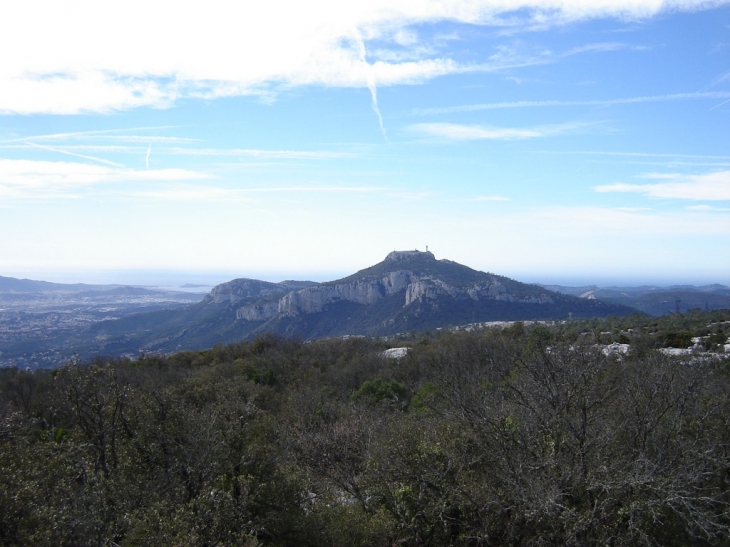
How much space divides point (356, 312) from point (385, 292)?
29.7 ft

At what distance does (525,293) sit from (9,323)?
12750 centimetres

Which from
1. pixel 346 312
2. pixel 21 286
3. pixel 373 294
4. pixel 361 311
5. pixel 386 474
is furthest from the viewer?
pixel 21 286

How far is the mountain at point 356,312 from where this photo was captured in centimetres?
10119

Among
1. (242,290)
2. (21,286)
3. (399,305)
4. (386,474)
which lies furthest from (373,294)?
(21,286)

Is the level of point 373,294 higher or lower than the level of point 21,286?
lower

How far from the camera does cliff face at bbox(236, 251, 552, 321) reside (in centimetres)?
11006

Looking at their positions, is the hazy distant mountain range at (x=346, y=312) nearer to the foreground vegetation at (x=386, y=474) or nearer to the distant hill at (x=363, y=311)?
the distant hill at (x=363, y=311)

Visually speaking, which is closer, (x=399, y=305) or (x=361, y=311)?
(x=399, y=305)

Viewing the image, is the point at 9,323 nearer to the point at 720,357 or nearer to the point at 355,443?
the point at 355,443

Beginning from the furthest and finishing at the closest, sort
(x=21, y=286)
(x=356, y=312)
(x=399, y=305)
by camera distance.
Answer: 1. (x=21, y=286)
2. (x=356, y=312)
3. (x=399, y=305)

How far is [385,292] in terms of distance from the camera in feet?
378

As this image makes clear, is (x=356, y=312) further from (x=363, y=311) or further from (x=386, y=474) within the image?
(x=386, y=474)

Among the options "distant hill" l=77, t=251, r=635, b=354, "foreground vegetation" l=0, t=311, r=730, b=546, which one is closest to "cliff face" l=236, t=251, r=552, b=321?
"distant hill" l=77, t=251, r=635, b=354

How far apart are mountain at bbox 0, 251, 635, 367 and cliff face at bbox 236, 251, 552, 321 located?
244 millimetres
